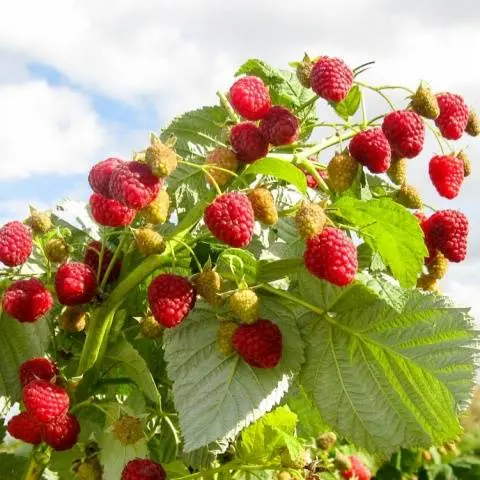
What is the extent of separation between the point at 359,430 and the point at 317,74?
1.97 feet

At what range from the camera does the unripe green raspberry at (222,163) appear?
1.40 meters

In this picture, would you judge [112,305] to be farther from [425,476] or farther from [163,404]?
[425,476]

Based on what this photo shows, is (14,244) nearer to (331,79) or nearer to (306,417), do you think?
(331,79)

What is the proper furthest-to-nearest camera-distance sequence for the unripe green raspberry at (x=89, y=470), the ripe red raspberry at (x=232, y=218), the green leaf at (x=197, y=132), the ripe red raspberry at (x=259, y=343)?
the green leaf at (x=197, y=132), the unripe green raspberry at (x=89, y=470), the ripe red raspberry at (x=259, y=343), the ripe red raspberry at (x=232, y=218)

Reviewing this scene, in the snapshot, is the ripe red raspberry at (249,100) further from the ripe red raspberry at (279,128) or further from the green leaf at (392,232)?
the green leaf at (392,232)

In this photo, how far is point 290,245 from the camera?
1490 millimetres

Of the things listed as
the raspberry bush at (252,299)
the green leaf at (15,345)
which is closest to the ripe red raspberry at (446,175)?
the raspberry bush at (252,299)

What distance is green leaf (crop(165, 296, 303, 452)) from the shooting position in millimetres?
1392

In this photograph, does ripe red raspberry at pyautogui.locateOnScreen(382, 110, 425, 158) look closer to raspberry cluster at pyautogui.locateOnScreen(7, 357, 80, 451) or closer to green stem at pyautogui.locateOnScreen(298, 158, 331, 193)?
green stem at pyautogui.locateOnScreen(298, 158, 331, 193)

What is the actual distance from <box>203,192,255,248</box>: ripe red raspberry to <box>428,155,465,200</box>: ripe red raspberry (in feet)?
1.43

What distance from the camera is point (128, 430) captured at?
1.49m

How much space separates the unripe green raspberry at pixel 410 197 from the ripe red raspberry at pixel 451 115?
125 millimetres

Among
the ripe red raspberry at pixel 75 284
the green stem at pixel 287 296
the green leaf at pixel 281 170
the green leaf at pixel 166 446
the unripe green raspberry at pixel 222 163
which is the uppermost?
the green leaf at pixel 281 170

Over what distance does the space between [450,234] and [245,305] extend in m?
0.38
